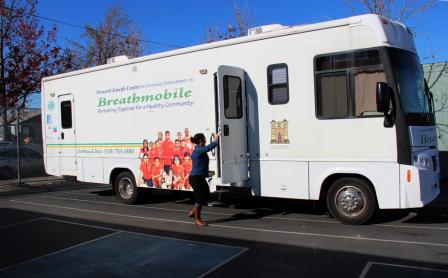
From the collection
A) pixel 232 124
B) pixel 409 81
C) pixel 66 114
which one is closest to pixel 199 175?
pixel 232 124

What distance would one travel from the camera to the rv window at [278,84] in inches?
342

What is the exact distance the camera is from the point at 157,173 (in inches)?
415

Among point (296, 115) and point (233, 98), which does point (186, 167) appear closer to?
point (233, 98)

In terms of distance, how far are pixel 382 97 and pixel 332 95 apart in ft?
3.31

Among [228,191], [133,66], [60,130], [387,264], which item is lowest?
[387,264]

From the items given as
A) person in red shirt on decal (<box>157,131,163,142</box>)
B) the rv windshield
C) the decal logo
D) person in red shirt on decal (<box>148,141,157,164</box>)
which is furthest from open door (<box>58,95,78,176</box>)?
the rv windshield

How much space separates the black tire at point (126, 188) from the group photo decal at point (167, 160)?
1.34 ft

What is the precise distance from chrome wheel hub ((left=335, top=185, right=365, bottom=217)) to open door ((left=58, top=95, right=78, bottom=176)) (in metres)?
7.16

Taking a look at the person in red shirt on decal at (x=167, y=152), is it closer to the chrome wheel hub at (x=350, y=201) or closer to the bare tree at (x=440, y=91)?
the chrome wheel hub at (x=350, y=201)

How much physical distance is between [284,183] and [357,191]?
4.29 ft


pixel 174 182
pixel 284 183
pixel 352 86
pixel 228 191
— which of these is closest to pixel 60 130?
pixel 174 182

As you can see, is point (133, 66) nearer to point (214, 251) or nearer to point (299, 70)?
point (299, 70)

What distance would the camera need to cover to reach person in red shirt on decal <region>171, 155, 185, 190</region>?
9.98 metres

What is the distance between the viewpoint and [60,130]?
→ 1291 centimetres
